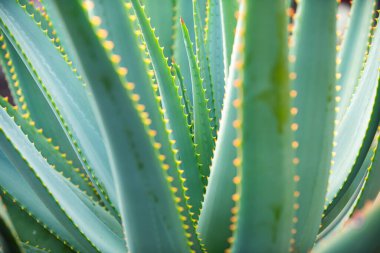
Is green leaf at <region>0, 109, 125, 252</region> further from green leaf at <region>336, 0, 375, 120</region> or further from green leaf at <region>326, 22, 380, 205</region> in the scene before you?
green leaf at <region>336, 0, 375, 120</region>

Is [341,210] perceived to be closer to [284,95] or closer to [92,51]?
[284,95]

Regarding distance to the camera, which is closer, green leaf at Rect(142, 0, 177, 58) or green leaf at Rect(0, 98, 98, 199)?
green leaf at Rect(0, 98, 98, 199)

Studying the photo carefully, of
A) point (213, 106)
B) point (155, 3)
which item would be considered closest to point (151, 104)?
point (213, 106)

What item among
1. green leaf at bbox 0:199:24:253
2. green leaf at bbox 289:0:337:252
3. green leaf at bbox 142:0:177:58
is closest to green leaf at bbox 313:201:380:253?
green leaf at bbox 289:0:337:252

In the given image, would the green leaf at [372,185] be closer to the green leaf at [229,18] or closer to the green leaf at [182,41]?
the green leaf at [229,18]

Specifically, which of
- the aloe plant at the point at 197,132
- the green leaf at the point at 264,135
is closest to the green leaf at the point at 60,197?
the aloe plant at the point at 197,132
